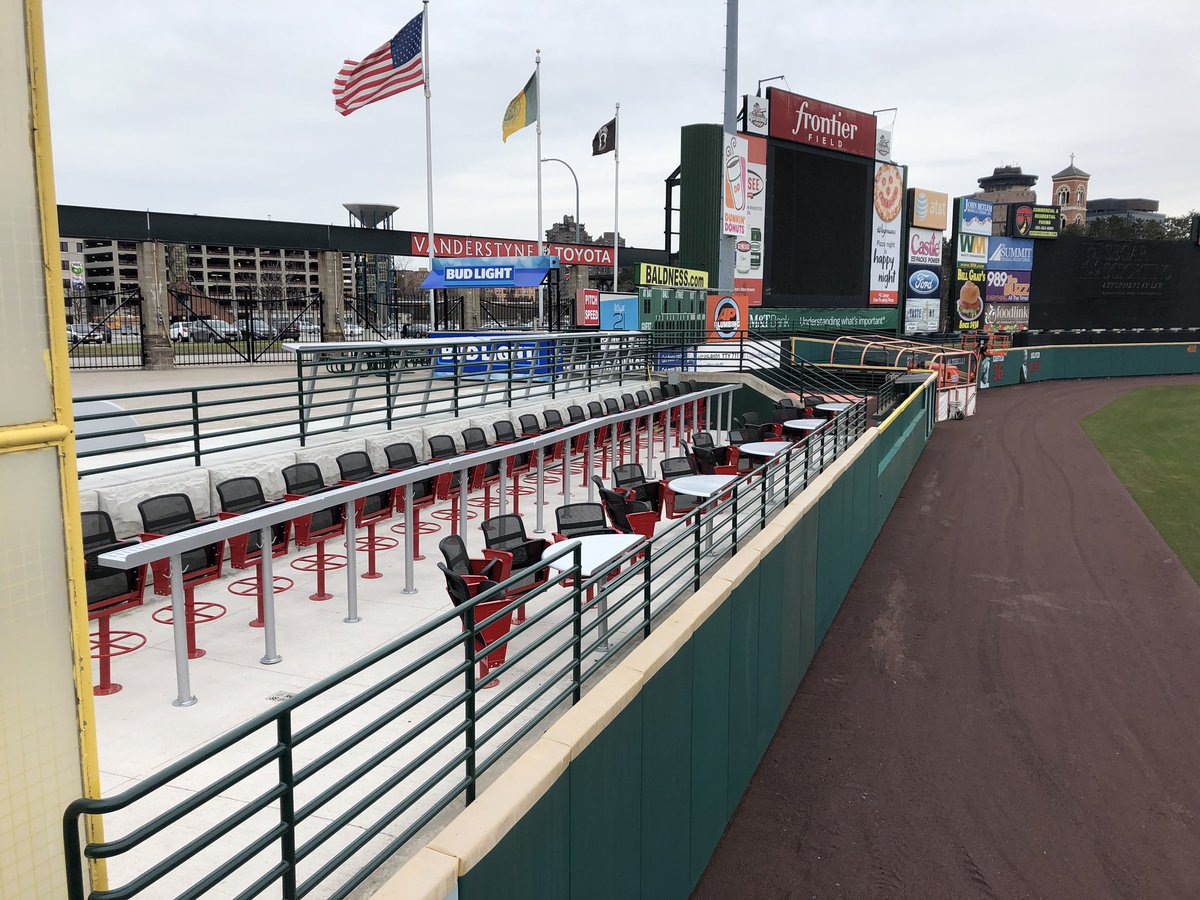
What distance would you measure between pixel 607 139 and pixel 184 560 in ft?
89.6

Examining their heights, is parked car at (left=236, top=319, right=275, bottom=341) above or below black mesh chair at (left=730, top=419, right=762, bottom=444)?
above

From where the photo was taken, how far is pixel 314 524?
28.8 feet

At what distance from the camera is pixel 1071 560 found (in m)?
14.8

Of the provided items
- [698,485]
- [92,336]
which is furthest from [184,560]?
[92,336]

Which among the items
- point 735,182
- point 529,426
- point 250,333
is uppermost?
point 735,182

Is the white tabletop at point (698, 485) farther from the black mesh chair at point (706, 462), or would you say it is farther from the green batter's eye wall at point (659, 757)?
the black mesh chair at point (706, 462)

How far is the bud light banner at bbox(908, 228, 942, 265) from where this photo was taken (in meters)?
41.8

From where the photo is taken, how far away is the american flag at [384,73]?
20984 mm

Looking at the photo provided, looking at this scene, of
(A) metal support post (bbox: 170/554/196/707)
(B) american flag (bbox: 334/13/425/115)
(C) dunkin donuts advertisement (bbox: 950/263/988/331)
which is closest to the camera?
(A) metal support post (bbox: 170/554/196/707)

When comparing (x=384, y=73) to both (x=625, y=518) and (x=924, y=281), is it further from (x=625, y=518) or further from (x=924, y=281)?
(x=924, y=281)

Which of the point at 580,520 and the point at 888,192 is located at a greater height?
the point at 888,192

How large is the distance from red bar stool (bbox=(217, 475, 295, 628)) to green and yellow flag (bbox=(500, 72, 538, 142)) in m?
20.9

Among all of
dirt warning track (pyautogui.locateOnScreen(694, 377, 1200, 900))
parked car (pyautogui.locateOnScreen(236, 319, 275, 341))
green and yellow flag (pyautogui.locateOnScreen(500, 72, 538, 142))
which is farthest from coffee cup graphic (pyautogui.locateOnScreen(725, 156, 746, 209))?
dirt warning track (pyautogui.locateOnScreen(694, 377, 1200, 900))

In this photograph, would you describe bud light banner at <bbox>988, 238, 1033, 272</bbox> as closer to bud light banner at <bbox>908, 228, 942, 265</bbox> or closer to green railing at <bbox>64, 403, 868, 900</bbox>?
bud light banner at <bbox>908, 228, 942, 265</bbox>
